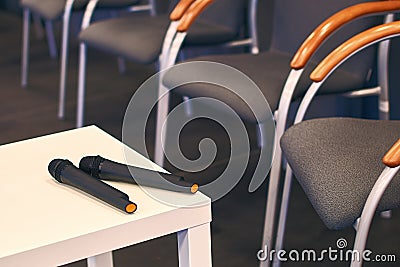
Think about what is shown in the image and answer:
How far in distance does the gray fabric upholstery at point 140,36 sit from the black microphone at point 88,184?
1.20 meters

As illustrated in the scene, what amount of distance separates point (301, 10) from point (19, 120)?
134cm

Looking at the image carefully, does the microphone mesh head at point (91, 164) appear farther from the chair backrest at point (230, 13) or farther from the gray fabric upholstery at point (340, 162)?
the chair backrest at point (230, 13)

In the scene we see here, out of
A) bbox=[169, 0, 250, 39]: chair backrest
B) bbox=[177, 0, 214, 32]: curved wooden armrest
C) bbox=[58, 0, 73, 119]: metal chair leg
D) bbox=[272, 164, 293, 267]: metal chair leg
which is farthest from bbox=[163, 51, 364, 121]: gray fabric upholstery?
bbox=[58, 0, 73, 119]: metal chair leg

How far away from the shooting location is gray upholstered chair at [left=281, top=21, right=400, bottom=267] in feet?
4.93

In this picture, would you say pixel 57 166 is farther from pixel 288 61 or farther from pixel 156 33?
pixel 156 33

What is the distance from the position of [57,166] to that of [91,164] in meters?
0.06

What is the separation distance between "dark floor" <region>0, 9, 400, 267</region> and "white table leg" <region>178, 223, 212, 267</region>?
0.79 meters

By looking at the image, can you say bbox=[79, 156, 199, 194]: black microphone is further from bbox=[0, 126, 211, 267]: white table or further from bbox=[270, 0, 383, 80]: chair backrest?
bbox=[270, 0, 383, 80]: chair backrest

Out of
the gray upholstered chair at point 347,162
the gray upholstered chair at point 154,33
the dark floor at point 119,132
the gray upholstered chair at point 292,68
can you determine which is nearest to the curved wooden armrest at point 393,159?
the gray upholstered chair at point 347,162

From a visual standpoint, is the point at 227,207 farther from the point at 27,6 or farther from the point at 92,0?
the point at 27,6

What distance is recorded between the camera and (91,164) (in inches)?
54.1

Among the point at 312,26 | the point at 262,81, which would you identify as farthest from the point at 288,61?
the point at 262,81

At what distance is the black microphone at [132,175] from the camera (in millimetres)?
1316

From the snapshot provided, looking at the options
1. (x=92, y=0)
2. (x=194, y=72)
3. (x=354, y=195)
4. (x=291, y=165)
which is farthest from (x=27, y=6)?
(x=354, y=195)
